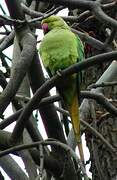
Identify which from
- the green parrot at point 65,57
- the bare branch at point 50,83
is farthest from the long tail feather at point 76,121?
the bare branch at point 50,83

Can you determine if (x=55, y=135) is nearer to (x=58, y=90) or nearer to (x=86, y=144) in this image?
(x=58, y=90)

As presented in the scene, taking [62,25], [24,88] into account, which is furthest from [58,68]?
[24,88]

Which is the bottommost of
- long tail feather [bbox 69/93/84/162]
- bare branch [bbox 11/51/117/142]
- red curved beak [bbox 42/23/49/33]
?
long tail feather [bbox 69/93/84/162]

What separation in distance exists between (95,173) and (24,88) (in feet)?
3.07

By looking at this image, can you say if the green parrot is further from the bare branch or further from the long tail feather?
the bare branch

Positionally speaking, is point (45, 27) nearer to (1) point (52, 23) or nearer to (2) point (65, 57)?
(1) point (52, 23)

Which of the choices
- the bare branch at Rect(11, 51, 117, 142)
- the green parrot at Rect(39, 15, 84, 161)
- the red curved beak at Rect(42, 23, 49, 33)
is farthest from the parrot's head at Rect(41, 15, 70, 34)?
the bare branch at Rect(11, 51, 117, 142)

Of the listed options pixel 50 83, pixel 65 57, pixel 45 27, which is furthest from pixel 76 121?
pixel 45 27

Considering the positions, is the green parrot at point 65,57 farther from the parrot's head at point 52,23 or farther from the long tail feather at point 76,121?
the parrot's head at point 52,23

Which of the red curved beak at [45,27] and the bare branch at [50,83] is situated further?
the red curved beak at [45,27]

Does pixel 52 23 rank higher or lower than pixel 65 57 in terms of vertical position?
higher

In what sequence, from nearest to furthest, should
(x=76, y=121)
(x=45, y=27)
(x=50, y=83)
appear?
(x=50, y=83)
(x=76, y=121)
(x=45, y=27)

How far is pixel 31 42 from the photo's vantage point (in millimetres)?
2764

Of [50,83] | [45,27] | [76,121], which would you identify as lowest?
[76,121]
